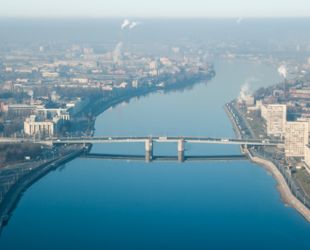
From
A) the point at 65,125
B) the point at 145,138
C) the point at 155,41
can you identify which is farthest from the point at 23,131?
the point at 155,41

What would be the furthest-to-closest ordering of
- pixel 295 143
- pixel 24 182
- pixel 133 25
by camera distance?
1. pixel 133 25
2. pixel 295 143
3. pixel 24 182

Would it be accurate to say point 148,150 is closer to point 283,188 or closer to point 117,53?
point 283,188

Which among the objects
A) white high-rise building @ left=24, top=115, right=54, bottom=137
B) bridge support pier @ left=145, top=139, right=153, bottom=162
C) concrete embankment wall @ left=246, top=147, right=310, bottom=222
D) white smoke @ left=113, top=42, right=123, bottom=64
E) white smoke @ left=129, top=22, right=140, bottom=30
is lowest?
concrete embankment wall @ left=246, top=147, right=310, bottom=222

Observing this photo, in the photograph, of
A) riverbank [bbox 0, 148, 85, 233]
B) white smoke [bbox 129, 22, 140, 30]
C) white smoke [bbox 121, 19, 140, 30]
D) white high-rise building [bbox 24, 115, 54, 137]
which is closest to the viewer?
riverbank [bbox 0, 148, 85, 233]

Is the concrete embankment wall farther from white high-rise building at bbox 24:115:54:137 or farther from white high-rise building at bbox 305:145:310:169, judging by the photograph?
white high-rise building at bbox 24:115:54:137

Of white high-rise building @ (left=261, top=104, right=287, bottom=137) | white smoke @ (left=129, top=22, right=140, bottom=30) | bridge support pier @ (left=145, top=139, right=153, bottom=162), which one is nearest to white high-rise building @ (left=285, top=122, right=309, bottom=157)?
white high-rise building @ (left=261, top=104, right=287, bottom=137)

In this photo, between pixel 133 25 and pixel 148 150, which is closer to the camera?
pixel 148 150

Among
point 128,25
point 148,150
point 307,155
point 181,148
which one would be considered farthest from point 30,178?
point 128,25

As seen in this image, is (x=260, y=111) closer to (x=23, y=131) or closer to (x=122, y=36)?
(x=23, y=131)
